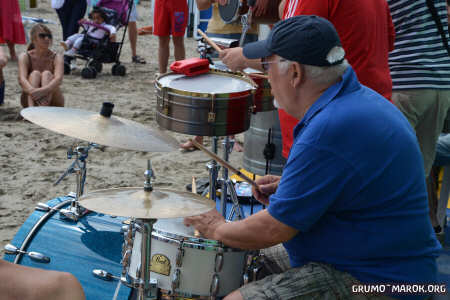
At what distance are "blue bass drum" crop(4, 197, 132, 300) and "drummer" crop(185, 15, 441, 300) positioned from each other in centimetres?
76

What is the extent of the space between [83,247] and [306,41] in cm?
143

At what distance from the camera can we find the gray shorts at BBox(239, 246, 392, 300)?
185 centimetres

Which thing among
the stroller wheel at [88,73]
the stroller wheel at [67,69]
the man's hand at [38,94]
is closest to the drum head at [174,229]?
the man's hand at [38,94]

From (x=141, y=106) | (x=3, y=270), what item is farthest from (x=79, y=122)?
(x=141, y=106)

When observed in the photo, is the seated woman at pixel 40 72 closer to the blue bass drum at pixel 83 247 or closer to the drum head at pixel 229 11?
the drum head at pixel 229 11

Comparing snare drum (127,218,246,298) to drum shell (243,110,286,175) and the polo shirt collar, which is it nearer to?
the polo shirt collar

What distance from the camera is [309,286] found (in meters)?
1.88

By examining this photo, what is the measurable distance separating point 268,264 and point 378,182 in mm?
702

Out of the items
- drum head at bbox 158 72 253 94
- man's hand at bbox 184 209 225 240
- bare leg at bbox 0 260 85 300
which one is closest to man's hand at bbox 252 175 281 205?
man's hand at bbox 184 209 225 240

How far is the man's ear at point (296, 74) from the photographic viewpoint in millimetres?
1871

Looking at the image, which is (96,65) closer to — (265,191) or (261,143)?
(261,143)

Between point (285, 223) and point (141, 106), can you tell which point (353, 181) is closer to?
point (285, 223)

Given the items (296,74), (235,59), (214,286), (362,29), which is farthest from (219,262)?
(362,29)

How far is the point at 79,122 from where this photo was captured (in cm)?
225
